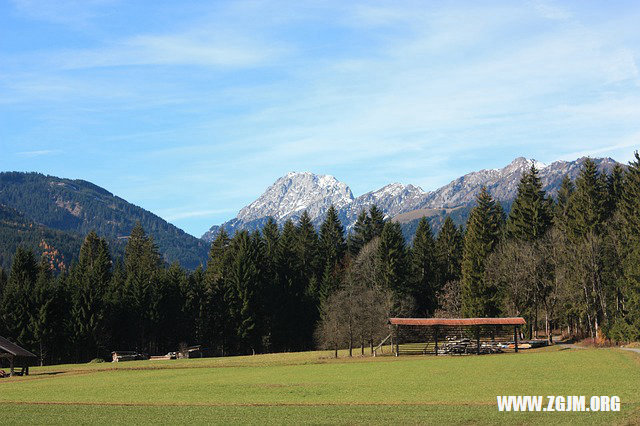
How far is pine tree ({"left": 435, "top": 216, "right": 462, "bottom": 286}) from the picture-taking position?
105 meters

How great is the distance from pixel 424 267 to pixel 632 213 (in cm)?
4106

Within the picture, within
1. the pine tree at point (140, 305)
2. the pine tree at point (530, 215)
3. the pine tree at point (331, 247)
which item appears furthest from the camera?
the pine tree at point (331, 247)

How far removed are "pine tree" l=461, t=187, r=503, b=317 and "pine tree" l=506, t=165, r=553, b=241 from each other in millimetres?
3424

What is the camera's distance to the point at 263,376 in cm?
5225

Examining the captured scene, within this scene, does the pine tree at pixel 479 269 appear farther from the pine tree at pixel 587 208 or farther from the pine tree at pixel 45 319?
the pine tree at pixel 45 319

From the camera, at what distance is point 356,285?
3462 inches

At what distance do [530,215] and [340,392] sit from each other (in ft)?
191

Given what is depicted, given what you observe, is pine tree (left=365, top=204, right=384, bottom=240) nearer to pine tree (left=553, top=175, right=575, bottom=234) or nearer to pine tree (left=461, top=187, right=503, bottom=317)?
pine tree (left=461, top=187, right=503, bottom=317)

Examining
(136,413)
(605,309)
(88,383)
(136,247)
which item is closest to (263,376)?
(88,383)

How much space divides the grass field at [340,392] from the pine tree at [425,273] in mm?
45311

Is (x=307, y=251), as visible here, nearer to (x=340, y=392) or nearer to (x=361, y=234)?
(x=361, y=234)

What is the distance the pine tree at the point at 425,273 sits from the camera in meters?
107

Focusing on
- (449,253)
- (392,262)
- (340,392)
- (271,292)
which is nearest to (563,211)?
(449,253)

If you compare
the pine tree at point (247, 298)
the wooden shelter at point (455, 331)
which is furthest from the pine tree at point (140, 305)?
the wooden shelter at point (455, 331)
